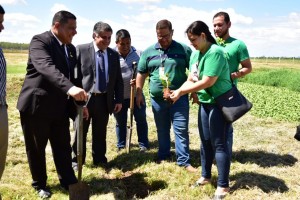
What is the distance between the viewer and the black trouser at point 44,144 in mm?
4105

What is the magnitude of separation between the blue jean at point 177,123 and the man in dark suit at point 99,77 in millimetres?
741

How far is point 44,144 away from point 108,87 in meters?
1.42

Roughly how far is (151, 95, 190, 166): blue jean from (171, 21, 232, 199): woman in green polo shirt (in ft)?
2.72

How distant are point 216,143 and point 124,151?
2.82 metres

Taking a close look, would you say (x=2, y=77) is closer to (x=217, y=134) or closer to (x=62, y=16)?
(x=62, y=16)

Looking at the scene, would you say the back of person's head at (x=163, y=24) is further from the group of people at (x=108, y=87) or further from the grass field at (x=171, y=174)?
the grass field at (x=171, y=174)

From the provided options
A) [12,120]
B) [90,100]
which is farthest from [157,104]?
[12,120]

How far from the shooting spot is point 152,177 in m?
4.96

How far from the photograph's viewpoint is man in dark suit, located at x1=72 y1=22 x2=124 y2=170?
16.3 ft

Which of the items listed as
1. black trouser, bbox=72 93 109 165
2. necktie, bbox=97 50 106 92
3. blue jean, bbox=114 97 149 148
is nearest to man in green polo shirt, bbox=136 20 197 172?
necktie, bbox=97 50 106 92

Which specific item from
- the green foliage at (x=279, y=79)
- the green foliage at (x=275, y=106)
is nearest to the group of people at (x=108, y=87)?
the green foliage at (x=275, y=106)

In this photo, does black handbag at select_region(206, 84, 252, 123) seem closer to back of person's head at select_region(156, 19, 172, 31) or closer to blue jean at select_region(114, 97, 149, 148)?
back of person's head at select_region(156, 19, 172, 31)

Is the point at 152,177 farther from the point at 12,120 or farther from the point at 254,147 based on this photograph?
the point at 12,120

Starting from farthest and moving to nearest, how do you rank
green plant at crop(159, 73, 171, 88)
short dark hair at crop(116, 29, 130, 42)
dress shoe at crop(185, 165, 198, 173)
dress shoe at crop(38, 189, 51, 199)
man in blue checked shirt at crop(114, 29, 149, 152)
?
man in blue checked shirt at crop(114, 29, 149, 152)
short dark hair at crop(116, 29, 130, 42)
dress shoe at crop(185, 165, 198, 173)
green plant at crop(159, 73, 171, 88)
dress shoe at crop(38, 189, 51, 199)
